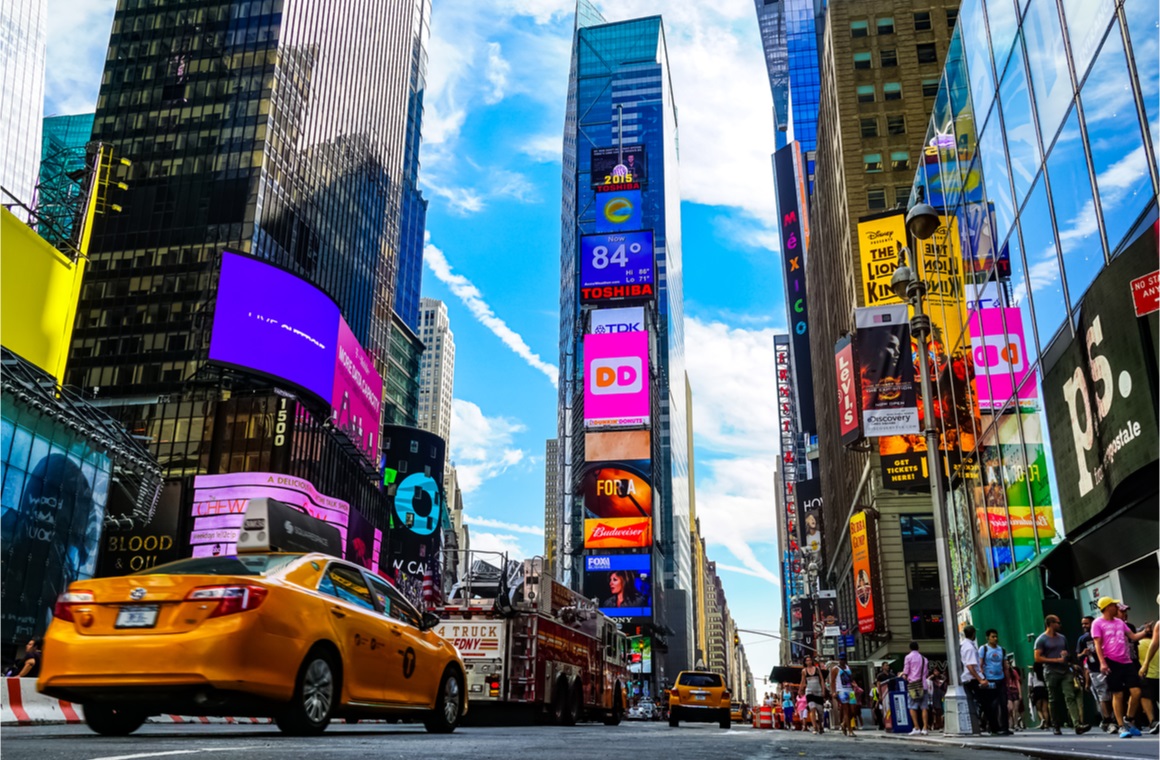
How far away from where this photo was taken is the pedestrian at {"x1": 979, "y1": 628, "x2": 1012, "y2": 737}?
1569cm

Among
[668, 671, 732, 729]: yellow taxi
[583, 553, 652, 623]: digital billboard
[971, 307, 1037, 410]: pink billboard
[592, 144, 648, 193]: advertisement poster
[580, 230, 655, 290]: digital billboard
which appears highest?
[592, 144, 648, 193]: advertisement poster

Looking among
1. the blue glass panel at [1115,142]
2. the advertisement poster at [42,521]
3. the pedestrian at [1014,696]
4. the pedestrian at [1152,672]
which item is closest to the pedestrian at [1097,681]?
the pedestrian at [1152,672]

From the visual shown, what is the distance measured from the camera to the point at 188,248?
3073 inches

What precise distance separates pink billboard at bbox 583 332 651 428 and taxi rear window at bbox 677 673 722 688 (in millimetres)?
64658

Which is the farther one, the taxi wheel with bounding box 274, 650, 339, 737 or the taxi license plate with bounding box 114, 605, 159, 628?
the taxi wheel with bounding box 274, 650, 339, 737

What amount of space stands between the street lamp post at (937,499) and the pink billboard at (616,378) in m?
78.0

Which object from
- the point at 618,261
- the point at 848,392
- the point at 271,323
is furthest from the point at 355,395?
the point at 848,392

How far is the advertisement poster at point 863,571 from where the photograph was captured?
50719mm

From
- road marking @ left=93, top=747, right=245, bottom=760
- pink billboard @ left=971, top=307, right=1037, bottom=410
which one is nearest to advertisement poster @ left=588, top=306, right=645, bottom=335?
pink billboard @ left=971, top=307, right=1037, bottom=410

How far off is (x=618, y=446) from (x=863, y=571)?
45727 millimetres

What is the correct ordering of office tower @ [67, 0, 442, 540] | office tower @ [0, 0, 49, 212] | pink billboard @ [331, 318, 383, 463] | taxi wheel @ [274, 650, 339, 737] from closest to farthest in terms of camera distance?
taxi wheel @ [274, 650, 339, 737] → office tower @ [67, 0, 442, 540] → pink billboard @ [331, 318, 383, 463] → office tower @ [0, 0, 49, 212]

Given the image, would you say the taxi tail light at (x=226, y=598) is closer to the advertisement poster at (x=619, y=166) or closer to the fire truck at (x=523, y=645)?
the fire truck at (x=523, y=645)

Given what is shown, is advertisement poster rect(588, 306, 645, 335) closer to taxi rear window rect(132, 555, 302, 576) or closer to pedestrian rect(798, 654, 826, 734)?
pedestrian rect(798, 654, 826, 734)

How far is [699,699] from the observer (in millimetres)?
30641
